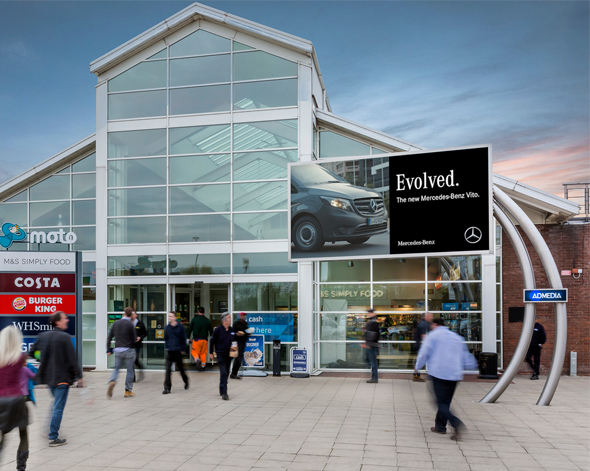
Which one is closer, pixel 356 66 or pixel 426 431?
pixel 426 431

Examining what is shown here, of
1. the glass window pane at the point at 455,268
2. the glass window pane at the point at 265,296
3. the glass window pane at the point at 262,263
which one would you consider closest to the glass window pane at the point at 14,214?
the glass window pane at the point at 262,263

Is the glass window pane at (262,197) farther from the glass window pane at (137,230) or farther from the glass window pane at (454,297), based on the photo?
the glass window pane at (454,297)

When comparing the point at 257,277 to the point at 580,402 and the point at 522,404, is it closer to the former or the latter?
the point at 522,404

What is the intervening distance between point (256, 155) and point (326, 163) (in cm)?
362

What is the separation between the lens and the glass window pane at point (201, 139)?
1504cm

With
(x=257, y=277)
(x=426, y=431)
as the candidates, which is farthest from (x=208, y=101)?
(x=426, y=431)

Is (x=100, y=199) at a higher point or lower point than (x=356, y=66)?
lower

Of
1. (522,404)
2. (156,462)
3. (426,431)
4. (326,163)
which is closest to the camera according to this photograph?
(156,462)

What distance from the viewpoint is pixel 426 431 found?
7.92 metres

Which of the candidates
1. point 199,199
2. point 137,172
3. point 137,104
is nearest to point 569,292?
point 199,199

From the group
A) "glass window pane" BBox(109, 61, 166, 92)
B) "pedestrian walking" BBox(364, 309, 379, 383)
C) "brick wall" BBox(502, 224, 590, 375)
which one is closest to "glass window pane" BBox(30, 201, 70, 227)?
"glass window pane" BBox(109, 61, 166, 92)

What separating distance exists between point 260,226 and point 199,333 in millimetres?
3366

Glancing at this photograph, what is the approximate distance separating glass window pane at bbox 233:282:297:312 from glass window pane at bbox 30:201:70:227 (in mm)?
5997

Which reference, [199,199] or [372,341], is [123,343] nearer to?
[199,199]
